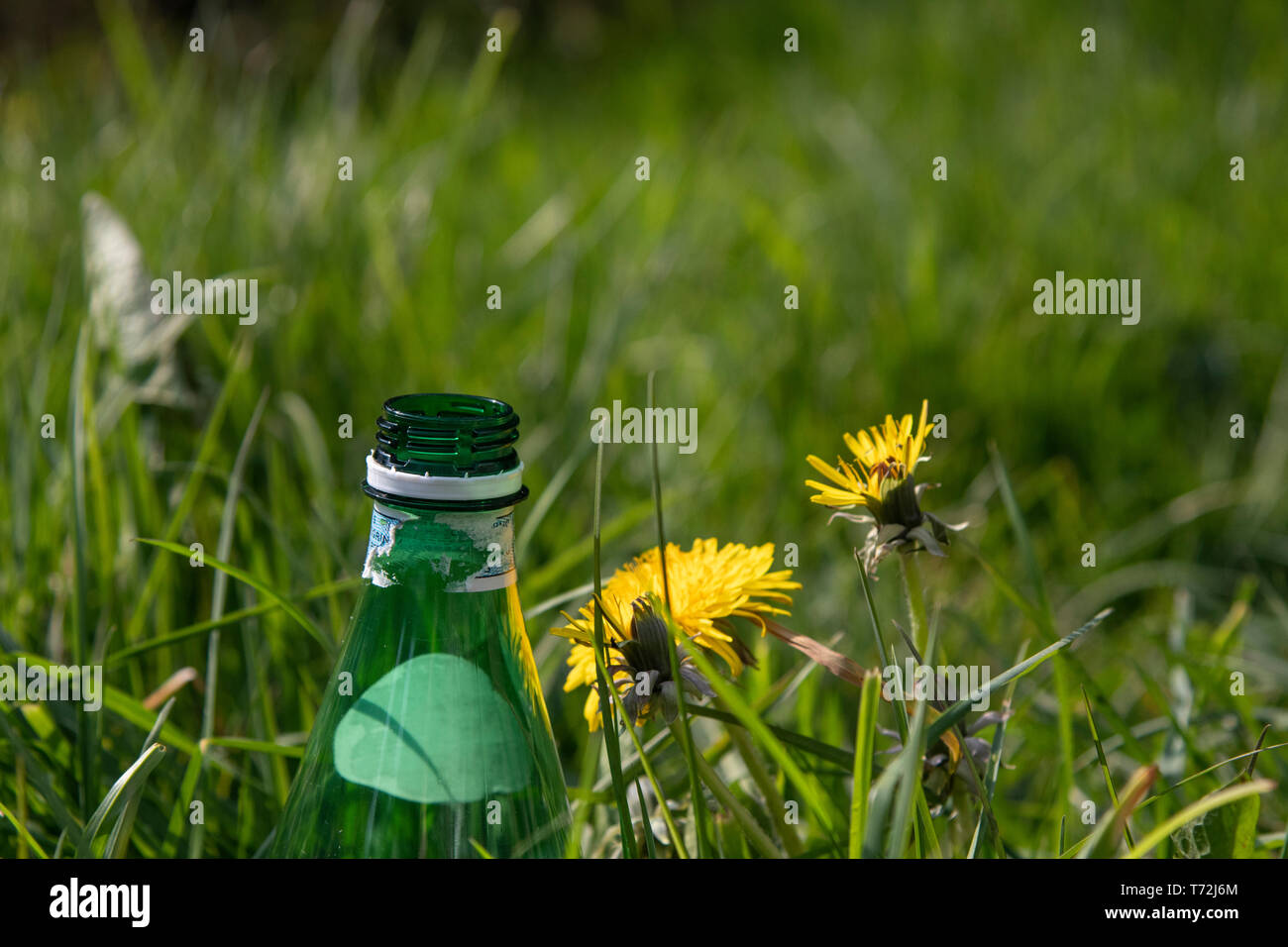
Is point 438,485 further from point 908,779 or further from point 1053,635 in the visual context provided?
point 1053,635

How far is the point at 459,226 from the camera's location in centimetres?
297

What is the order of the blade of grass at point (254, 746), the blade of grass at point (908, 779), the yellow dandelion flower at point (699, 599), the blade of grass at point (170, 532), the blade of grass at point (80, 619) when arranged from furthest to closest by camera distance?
the blade of grass at point (170, 532) → the blade of grass at point (80, 619) → the blade of grass at point (254, 746) → the yellow dandelion flower at point (699, 599) → the blade of grass at point (908, 779)

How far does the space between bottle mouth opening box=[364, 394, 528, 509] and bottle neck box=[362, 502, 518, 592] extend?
0.9 inches

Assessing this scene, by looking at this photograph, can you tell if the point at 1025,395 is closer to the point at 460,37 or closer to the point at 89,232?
the point at 89,232

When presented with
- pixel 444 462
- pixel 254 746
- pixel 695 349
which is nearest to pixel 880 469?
pixel 444 462

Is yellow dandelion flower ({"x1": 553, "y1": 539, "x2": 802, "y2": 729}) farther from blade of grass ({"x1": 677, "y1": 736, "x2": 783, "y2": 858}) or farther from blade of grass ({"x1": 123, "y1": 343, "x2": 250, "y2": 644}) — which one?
blade of grass ({"x1": 123, "y1": 343, "x2": 250, "y2": 644})

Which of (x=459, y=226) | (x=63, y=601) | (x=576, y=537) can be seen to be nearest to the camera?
(x=63, y=601)

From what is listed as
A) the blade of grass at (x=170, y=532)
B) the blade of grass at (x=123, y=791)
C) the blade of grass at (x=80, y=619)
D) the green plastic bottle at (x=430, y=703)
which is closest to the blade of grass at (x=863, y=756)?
the green plastic bottle at (x=430, y=703)

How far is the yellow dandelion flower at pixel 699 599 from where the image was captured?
75 centimetres

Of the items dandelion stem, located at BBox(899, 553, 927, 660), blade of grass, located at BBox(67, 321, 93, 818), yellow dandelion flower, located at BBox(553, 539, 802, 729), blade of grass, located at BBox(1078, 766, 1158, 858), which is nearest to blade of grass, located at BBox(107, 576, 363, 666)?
blade of grass, located at BBox(67, 321, 93, 818)

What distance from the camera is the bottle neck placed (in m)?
0.77

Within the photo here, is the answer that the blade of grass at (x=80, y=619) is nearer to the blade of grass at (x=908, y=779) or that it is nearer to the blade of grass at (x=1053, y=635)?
the blade of grass at (x=908, y=779)

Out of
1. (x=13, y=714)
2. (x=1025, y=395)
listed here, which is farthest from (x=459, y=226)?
(x=13, y=714)
